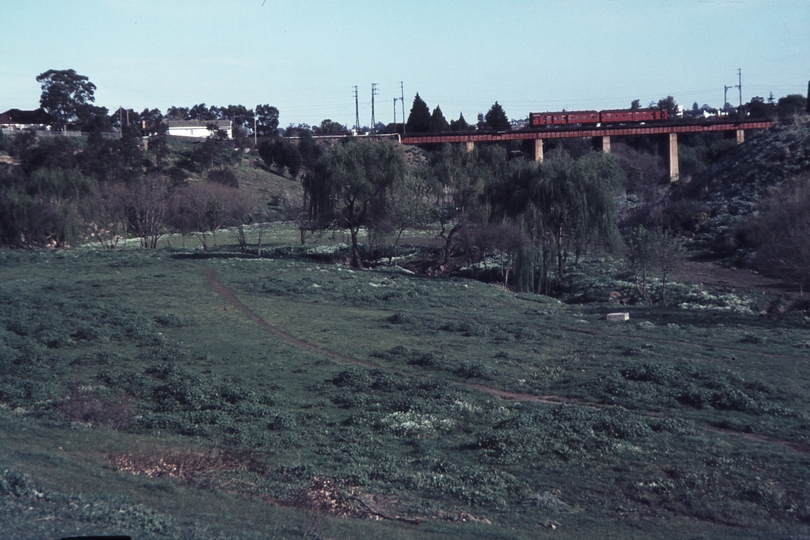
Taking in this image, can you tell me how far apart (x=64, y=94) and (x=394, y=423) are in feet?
344

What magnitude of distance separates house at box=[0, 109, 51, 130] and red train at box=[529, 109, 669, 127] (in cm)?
7341

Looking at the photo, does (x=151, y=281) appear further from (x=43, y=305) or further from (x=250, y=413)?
(x=250, y=413)

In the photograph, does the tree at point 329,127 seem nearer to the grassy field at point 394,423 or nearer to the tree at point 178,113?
the tree at point 178,113

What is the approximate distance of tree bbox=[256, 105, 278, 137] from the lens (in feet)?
440

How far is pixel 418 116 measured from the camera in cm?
10619

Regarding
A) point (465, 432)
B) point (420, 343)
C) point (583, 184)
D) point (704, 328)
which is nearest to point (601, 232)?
point (583, 184)

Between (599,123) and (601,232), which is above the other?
(599,123)

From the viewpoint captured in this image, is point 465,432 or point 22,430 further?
point 465,432

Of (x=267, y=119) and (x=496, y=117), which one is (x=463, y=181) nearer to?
(x=496, y=117)

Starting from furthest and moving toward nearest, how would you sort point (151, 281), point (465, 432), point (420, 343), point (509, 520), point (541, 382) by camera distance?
Result: point (151, 281) < point (420, 343) < point (541, 382) < point (465, 432) < point (509, 520)

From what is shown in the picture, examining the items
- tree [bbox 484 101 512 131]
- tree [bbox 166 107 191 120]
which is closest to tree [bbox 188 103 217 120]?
tree [bbox 166 107 191 120]

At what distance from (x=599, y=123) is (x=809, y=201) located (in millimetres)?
52004

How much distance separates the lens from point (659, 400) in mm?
13805

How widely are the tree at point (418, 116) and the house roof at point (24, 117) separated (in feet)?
184
